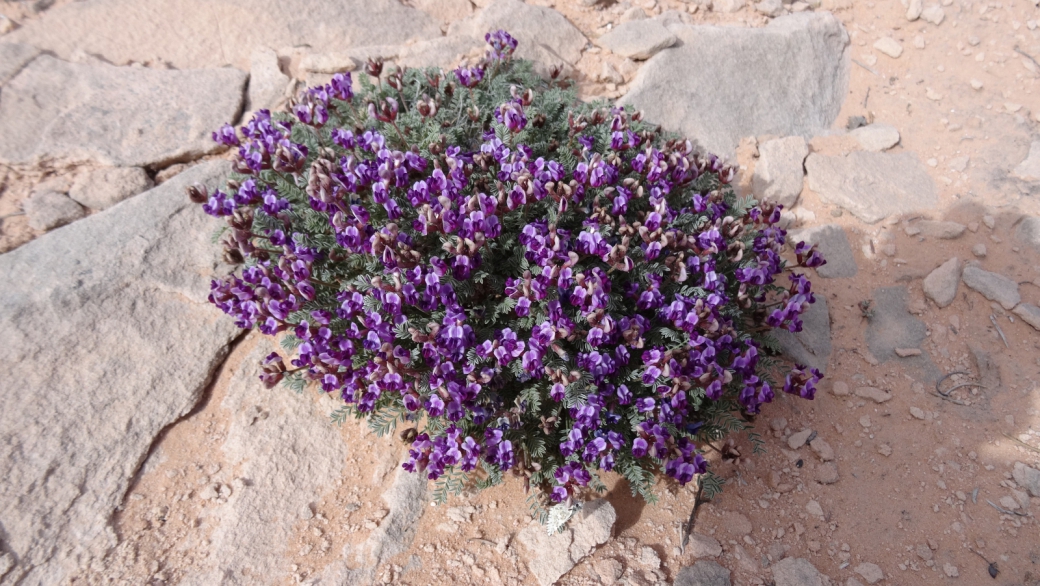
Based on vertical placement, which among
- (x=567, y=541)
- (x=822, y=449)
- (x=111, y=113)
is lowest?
(x=822, y=449)

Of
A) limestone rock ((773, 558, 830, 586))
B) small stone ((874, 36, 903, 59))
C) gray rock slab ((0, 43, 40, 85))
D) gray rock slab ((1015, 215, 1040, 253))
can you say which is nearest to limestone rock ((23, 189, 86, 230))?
gray rock slab ((0, 43, 40, 85))

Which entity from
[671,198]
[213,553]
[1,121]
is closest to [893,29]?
[671,198]

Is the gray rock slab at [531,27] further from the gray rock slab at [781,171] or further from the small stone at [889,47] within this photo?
the small stone at [889,47]

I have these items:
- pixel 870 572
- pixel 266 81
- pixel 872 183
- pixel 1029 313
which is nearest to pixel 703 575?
pixel 870 572

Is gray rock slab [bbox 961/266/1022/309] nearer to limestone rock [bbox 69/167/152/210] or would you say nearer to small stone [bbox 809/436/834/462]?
small stone [bbox 809/436/834/462]

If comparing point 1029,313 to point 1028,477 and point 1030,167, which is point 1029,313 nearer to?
point 1028,477

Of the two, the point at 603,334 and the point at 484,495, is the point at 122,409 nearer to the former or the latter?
the point at 484,495
